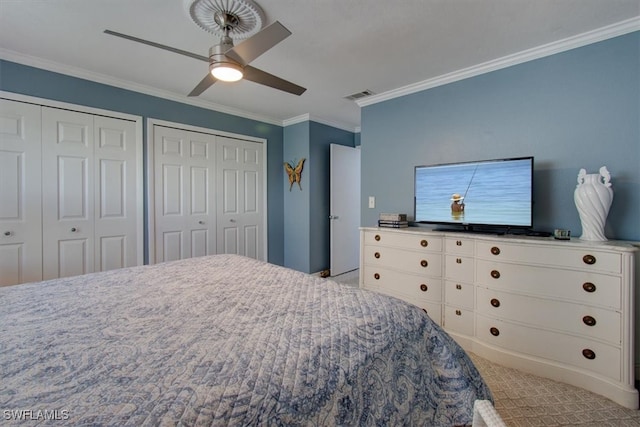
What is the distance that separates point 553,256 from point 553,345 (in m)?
0.59

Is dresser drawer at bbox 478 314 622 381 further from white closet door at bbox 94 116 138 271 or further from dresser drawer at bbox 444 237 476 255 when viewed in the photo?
white closet door at bbox 94 116 138 271

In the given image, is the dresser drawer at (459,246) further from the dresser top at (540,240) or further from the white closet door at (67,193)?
the white closet door at (67,193)

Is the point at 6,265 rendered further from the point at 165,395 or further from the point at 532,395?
the point at 532,395

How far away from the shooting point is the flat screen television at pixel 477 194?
219 cm

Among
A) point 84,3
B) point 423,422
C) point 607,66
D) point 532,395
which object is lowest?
point 532,395

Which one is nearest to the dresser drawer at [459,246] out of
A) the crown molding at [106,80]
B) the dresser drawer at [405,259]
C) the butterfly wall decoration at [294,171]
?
the dresser drawer at [405,259]

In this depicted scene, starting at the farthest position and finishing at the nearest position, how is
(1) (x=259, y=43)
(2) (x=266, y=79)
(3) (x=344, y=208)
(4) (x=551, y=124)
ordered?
(3) (x=344, y=208) < (4) (x=551, y=124) < (2) (x=266, y=79) < (1) (x=259, y=43)

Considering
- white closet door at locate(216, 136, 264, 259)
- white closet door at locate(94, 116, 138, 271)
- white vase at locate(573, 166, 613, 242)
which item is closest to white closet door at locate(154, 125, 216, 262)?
white closet door at locate(216, 136, 264, 259)

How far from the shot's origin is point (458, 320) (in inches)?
93.4

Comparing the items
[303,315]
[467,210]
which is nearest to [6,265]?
[303,315]

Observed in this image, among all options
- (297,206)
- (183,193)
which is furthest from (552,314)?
(183,193)

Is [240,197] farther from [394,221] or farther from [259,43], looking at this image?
[259,43]

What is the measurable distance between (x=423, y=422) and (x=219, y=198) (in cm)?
332

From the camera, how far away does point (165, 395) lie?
686 mm
